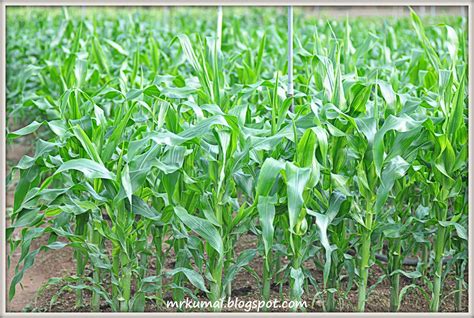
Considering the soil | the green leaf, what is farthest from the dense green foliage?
the soil

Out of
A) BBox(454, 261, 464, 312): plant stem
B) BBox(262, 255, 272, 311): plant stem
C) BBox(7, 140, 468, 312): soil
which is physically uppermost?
→ BBox(262, 255, 272, 311): plant stem

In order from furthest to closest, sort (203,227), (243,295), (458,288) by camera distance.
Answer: (243,295)
(458,288)
(203,227)

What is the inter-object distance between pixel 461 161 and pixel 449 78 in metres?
0.30

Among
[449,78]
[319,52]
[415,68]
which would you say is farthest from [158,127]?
[415,68]

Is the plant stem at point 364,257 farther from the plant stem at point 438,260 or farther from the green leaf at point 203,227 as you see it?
the green leaf at point 203,227

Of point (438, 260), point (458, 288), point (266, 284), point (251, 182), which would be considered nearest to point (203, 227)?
point (251, 182)

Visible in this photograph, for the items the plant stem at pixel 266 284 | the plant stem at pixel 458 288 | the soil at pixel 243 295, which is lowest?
the soil at pixel 243 295

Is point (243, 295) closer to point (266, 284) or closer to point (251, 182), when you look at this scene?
point (266, 284)

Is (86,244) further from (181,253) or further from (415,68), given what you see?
(415,68)

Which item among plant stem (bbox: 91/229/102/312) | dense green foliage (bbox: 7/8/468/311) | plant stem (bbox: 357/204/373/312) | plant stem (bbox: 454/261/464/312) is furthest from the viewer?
plant stem (bbox: 454/261/464/312)

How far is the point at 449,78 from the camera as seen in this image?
2568mm

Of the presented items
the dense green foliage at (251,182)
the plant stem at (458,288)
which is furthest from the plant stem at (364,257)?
the plant stem at (458,288)

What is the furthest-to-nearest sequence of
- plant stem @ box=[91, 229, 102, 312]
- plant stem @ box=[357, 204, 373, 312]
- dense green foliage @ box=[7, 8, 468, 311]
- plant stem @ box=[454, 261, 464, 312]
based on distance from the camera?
plant stem @ box=[454, 261, 464, 312] → plant stem @ box=[91, 229, 102, 312] → plant stem @ box=[357, 204, 373, 312] → dense green foliage @ box=[7, 8, 468, 311]

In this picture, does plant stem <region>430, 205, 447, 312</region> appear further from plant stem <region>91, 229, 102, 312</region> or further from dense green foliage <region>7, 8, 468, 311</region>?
plant stem <region>91, 229, 102, 312</region>
